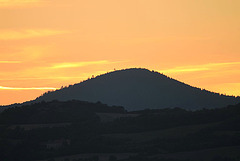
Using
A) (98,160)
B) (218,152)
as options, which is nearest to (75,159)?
(98,160)

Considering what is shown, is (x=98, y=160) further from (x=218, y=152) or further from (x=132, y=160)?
(x=218, y=152)

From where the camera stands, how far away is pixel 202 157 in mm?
193875

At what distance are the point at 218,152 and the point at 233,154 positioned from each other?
6204mm

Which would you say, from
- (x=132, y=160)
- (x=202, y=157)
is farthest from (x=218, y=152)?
(x=132, y=160)

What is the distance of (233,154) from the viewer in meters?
191

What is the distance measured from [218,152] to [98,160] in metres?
29.2

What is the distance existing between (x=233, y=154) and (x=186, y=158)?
1156cm

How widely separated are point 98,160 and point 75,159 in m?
6.10

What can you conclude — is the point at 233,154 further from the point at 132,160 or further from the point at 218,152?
the point at 132,160

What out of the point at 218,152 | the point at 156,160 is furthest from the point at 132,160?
the point at 218,152

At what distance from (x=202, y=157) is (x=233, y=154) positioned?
7688 mm

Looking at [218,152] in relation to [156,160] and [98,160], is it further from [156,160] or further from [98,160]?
[98,160]

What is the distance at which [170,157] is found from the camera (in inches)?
7790

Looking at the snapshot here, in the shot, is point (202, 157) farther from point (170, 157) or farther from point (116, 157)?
point (116, 157)
